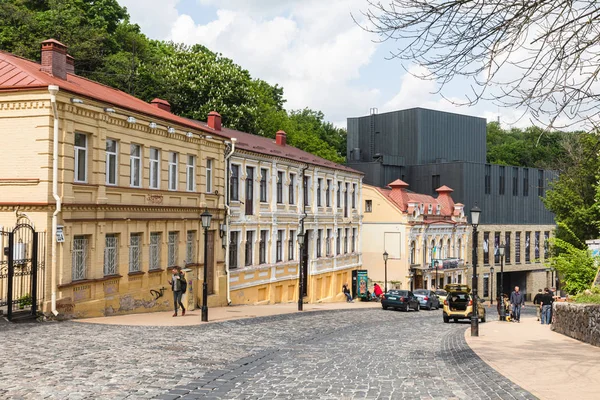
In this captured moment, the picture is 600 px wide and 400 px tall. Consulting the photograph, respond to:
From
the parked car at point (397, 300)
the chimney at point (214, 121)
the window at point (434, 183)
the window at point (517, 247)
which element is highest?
the chimney at point (214, 121)

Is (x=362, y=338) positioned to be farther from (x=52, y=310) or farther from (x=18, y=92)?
(x=18, y=92)

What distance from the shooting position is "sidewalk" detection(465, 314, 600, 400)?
10820 millimetres

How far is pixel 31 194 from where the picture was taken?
1933 centimetres

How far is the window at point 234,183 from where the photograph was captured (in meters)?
32.7

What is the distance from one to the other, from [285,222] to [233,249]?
6.30 m

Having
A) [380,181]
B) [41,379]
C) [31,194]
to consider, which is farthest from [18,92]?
[380,181]

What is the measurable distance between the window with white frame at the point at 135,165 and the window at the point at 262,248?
1246 centimetres

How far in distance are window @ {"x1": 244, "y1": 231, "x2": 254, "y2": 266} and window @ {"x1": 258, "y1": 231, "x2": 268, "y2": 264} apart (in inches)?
38.7

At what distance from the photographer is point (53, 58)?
21.3m

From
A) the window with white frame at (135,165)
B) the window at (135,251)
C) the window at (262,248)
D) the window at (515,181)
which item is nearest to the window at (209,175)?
the window with white frame at (135,165)

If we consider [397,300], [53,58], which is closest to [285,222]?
[397,300]

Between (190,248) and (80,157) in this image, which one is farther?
(190,248)

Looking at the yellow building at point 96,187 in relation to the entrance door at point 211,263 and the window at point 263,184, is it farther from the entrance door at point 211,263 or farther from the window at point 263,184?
the window at point 263,184

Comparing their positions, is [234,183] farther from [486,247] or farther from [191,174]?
[486,247]
